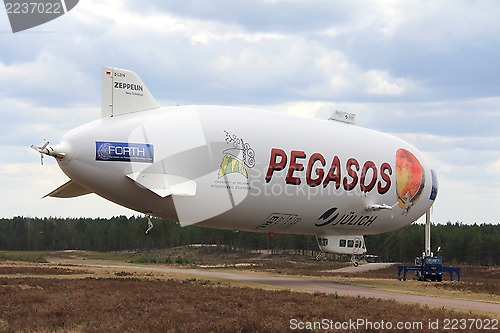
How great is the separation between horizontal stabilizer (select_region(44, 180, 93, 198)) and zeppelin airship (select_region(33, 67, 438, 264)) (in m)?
0.08

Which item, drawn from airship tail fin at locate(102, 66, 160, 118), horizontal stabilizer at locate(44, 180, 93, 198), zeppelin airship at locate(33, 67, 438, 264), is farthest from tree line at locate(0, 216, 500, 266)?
airship tail fin at locate(102, 66, 160, 118)

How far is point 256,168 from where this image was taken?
38750mm

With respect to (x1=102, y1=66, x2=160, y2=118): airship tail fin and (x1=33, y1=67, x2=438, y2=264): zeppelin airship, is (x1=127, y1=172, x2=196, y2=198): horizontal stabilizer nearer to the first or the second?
(x1=33, y1=67, x2=438, y2=264): zeppelin airship

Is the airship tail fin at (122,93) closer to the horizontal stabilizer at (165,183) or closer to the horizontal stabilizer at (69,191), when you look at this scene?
the horizontal stabilizer at (165,183)

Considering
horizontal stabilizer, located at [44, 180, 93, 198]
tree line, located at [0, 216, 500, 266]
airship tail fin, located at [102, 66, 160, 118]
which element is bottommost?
tree line, located at [0, 216, 500, 266]

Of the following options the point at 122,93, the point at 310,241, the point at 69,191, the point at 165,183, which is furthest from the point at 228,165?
the point at 310,241

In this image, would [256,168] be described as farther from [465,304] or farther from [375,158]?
[465,304]

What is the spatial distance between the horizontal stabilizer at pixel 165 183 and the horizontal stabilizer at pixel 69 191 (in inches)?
262

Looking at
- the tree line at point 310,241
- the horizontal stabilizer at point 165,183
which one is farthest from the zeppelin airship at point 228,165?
the tree line at point 310,241

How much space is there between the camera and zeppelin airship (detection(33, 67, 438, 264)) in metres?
34.8

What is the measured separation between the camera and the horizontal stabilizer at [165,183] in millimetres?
35000

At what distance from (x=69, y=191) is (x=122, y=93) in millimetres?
→ 8533

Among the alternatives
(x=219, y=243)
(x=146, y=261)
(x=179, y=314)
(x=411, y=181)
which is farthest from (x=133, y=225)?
(x=179, y=314)

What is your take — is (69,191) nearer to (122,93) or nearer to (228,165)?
(122,93)
